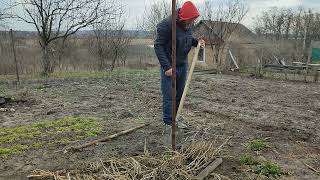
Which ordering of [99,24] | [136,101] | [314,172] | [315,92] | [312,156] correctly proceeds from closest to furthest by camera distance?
[314,172] < [312,156] < [136,101] < [315,92] < [99,24]

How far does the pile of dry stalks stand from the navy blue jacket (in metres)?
1.10

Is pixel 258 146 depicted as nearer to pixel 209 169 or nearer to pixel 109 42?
pixel 209 169

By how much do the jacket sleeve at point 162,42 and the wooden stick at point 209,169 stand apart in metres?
1.24

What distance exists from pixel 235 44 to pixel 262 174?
1851 centimetres

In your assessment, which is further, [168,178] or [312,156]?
[312,156]

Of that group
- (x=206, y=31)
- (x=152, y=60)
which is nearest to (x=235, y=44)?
(x=206, y=31)

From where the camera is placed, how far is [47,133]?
4.95m

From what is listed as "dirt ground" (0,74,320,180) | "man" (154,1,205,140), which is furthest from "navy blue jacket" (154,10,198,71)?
"dirt ground" (0,74,320,180)

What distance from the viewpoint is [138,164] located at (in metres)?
3.33

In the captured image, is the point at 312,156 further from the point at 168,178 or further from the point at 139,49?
the point at 139,49

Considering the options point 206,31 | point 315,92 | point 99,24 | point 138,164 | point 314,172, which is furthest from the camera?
point 206,31

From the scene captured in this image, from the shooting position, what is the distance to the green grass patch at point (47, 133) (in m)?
4.45

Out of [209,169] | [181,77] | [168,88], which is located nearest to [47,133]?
[168,88]

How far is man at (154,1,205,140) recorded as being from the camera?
4.10 meters
